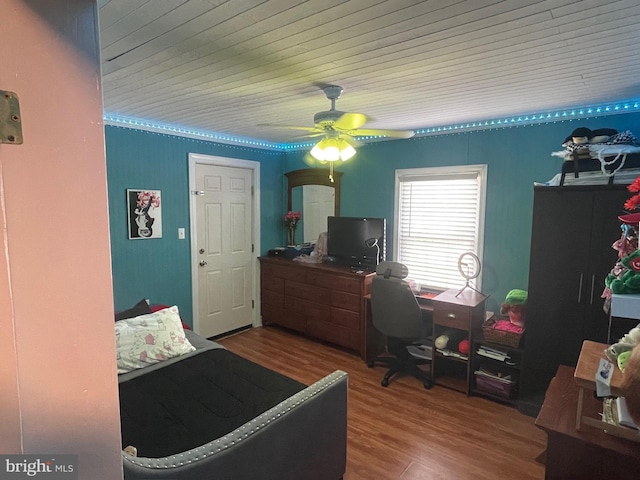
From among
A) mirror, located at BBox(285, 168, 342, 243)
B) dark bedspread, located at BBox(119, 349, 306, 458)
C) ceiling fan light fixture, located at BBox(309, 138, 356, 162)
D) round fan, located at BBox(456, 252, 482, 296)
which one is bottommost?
dark bedspread, located at BBox(119, 349, 306, 458)

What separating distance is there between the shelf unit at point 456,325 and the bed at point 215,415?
155cm

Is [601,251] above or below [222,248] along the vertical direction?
above

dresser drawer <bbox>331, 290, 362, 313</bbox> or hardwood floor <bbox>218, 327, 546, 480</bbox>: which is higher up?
dresser drawer <bbox>331, 290, 362, 313</bbox>

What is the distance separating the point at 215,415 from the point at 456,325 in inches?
83.3

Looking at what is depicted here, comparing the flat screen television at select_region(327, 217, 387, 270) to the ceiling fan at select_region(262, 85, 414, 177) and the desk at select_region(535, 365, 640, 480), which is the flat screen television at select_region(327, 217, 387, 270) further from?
the desk at select_region(535, 365, 640, 480)

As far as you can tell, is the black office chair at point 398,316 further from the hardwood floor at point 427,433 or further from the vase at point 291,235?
the vase at point 291,235

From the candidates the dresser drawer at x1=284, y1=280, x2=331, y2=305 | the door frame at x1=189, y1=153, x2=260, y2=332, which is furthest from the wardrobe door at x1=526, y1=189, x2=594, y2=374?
the door frame at x1=189, y1=153, x2=260, y2=332

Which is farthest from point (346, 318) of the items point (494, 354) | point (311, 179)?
point (311, 179)

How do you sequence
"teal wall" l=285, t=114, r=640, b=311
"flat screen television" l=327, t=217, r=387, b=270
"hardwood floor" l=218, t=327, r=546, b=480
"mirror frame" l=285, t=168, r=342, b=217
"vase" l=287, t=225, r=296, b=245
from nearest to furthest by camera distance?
1. "hardwood floor" l=218, t=327, r=546, b=480
2. "teal wall" l=285, t=114, r=640, b=311
3. "flat screen television" l=327, t=217, r=387, b=270
4. "mirror frame" l=285, t=168, r=342, b=217
5. "vase" l=287, t=225, r=296, b=245

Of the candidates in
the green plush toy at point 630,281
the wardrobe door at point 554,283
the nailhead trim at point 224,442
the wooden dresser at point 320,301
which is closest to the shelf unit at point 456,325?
the wardrobe door at point 554,283

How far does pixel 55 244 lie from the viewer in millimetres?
520

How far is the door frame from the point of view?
3.95 m

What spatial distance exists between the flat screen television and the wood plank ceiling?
1388mm

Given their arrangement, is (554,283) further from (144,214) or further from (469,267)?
(144,214)
